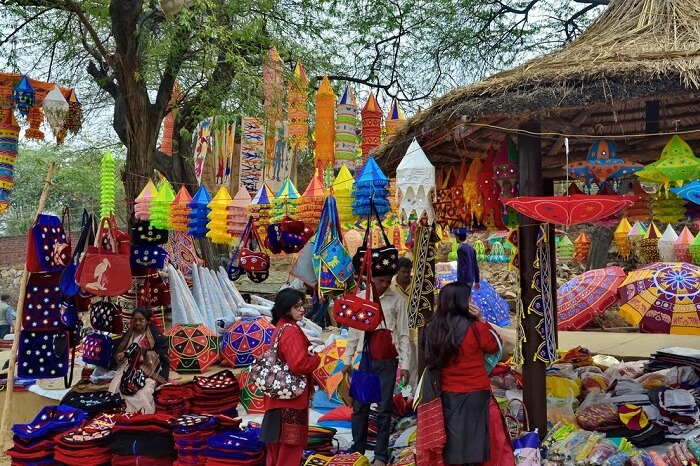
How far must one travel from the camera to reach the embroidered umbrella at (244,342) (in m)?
9.01

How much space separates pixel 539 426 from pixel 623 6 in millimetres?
3556

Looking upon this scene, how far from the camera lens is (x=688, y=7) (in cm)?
572

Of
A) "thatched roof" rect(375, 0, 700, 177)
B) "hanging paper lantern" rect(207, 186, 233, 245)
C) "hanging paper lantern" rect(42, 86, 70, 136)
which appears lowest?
"hanging paper lantern" rect(207, 186, 233, 245)

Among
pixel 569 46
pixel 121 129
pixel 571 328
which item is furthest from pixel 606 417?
pixel 121 129

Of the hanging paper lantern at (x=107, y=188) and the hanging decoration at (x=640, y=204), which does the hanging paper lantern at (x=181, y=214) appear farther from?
the hanging decoration at (x=640, y=204)

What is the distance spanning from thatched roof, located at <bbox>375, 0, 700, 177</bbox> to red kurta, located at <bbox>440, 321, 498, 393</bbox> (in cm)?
146

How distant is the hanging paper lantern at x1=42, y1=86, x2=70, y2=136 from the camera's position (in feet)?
28.7

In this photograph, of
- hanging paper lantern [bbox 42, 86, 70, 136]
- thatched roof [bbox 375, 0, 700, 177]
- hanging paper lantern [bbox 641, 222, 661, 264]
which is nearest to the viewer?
thatched roof [bbox 375, 0, 700, 177]

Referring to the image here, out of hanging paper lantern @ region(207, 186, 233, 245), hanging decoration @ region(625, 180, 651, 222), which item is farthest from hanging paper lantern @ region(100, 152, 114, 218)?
hanging decoration @ region(625, 180, 651, 222)

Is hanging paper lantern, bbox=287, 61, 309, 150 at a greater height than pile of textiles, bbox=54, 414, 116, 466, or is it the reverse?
hanging paper lantern, bbox=287, 61, 309, 150

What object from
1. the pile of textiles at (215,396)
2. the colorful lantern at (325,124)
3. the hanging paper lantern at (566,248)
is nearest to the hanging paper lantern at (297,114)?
the colorful lantern at (325,124)

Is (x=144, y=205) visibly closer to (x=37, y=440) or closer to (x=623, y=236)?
(x=37, y=440)

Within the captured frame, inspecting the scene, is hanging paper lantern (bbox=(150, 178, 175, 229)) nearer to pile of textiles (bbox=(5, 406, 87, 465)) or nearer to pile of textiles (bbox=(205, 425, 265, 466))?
pile of textiles (bbox=(5, 406, 87, 465))

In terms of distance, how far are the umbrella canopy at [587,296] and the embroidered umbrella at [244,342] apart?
4584mm
